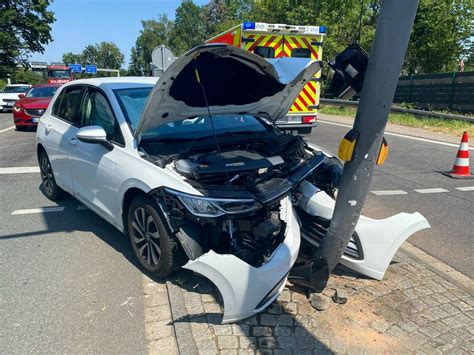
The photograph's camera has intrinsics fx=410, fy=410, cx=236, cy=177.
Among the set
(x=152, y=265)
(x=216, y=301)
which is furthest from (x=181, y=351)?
(x=152, y=265)

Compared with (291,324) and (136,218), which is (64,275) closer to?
(136,218)

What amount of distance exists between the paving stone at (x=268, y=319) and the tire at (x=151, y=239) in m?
0.84

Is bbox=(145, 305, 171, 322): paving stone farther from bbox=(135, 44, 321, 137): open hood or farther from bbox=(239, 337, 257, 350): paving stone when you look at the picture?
bbox=(135, 44, 321, 137): open hood

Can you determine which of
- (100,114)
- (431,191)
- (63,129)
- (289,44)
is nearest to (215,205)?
(100,114)

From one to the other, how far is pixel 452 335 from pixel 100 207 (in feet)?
11.0

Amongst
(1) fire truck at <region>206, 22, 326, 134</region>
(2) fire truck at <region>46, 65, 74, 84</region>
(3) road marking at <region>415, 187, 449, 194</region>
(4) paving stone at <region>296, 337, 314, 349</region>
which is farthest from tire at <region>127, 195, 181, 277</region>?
(2) fire truck at <region>46, 65, 74, 84</region>

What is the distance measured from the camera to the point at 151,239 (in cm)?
357

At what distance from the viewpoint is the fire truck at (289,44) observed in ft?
34.9

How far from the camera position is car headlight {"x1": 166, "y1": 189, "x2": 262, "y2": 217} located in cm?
305

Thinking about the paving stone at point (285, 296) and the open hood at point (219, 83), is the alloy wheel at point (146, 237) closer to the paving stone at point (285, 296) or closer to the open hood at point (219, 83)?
the open hood at point (219, 83)

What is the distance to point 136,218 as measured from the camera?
3.69 m

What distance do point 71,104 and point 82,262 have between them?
2.12m

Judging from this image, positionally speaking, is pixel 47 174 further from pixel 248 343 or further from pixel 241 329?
pixel 248 343

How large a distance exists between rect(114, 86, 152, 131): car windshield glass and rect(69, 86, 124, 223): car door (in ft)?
0.47
